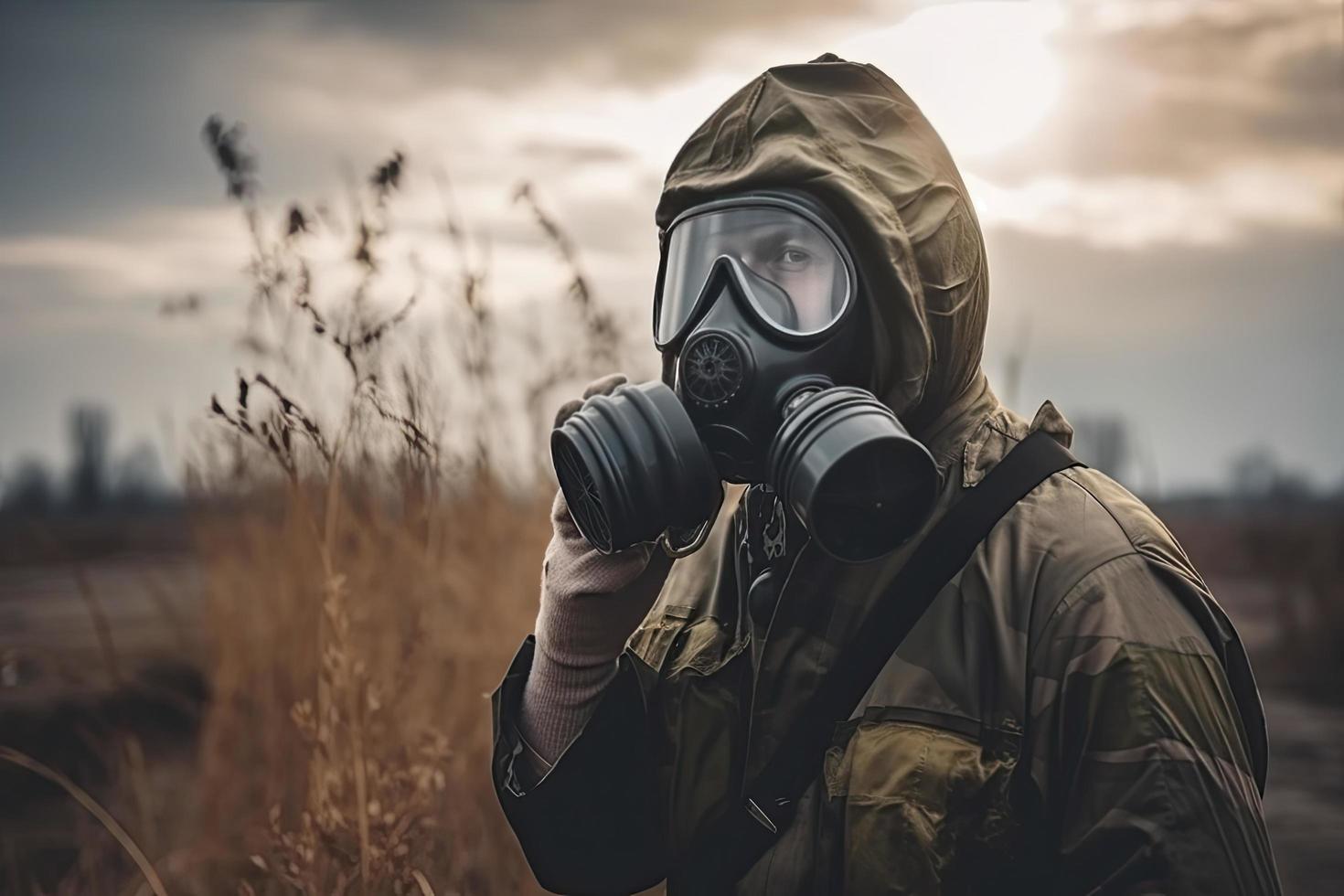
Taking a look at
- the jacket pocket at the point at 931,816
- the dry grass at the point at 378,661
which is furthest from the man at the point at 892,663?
the dry grass at the point at 378,661

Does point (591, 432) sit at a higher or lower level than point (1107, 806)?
higher

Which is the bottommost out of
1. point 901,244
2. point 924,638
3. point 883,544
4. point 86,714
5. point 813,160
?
point 86,714

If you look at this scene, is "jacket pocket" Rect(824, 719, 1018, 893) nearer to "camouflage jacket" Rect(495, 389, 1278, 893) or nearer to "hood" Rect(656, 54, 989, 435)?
"camouflage jacket" Rect(495, 389, 1278, 893)

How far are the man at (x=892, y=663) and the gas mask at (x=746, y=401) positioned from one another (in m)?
0.02

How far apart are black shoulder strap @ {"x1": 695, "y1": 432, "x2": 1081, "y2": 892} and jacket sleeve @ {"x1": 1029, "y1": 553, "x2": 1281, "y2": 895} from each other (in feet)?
0.57

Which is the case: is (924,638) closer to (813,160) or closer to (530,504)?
(813,160)

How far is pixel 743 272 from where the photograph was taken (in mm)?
1629

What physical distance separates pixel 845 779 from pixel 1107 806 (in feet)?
1.11

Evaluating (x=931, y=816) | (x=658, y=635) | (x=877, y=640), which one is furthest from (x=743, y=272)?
(x=931, y=816)

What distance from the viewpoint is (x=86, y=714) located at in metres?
4.70

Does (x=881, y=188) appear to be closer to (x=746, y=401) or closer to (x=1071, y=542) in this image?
(x=746, y=401)

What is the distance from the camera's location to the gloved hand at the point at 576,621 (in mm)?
1729

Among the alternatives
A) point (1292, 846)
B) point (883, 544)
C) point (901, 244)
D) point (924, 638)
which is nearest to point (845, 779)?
point (924, 638)

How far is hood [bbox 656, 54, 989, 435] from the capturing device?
162cm
